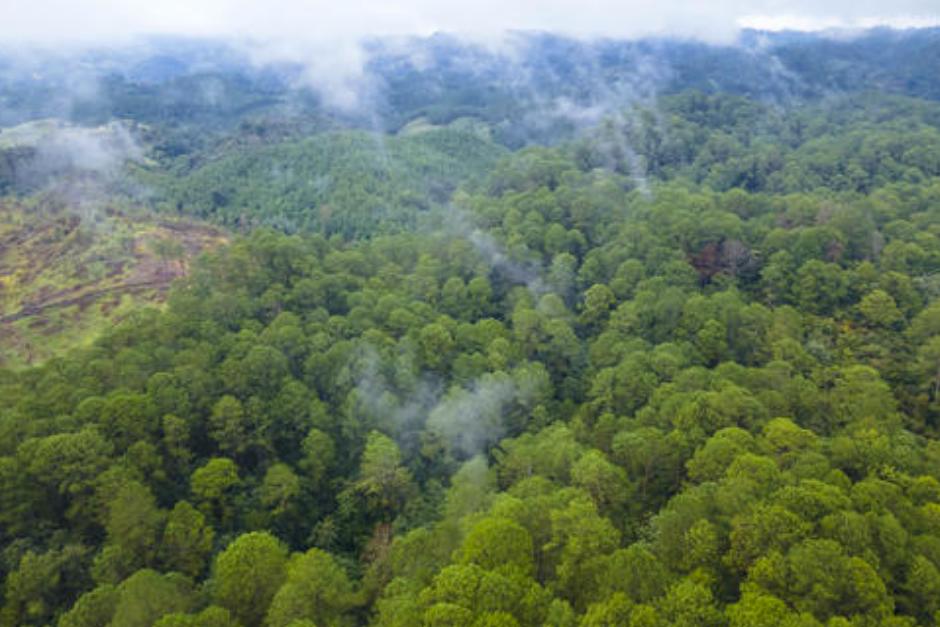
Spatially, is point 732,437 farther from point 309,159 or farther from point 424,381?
point 309,159

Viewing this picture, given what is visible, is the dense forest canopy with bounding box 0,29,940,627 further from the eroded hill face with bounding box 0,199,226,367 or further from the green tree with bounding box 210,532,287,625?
the eroded hill face with bounding box 0,199,226,367

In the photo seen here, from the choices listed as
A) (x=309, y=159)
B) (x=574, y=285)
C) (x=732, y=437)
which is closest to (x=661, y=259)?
(x=574, y=285)

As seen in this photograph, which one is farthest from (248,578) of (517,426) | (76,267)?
(76,267)

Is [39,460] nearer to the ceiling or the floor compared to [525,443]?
nearer to the ceiling

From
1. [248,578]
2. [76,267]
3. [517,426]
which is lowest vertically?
[76,267]

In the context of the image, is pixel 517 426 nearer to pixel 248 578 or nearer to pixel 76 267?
pixel 248 578

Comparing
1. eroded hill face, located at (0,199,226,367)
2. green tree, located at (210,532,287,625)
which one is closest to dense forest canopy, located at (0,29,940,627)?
green tree, located at (210,532,287,625)
